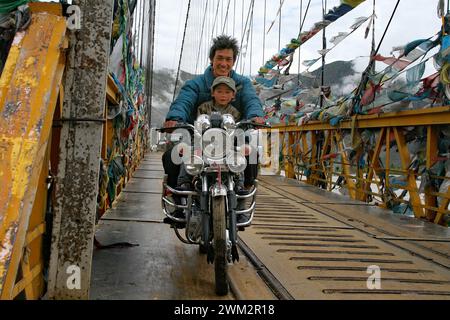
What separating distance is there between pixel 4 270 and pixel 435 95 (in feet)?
14.1

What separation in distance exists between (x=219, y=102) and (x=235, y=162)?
0.52m

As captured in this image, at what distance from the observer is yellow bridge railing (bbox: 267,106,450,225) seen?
14.4 feet

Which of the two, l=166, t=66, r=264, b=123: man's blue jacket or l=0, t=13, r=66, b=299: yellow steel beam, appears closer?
l=0, t=13, r=66, b=299: yellow steel beam

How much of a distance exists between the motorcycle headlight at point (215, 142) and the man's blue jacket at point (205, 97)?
40cm

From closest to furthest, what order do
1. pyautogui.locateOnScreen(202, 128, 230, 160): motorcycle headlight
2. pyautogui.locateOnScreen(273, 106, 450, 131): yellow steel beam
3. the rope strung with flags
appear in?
pyautogui.locateOnScreen(202, 128, 230, 160): motorcycle headlight
pyautogui.locateOnScreen(273, 106, 450, 131): yellow steel beam
the rope strung with flags

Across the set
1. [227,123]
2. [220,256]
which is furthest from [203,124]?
→ [220,256]

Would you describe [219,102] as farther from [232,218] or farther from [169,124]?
[232,218]

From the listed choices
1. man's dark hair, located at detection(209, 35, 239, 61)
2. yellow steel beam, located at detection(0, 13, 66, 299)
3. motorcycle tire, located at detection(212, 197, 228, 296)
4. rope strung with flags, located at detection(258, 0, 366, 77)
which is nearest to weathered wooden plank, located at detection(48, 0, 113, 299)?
yellow steel beam, located at detection(0, 13, 66, 299)

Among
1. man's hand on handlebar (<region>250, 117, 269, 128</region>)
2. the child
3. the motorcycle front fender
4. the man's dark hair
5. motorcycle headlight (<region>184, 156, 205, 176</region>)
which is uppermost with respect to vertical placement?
the man's dark hair

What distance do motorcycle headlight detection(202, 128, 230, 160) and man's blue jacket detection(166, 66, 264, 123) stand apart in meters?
0.40

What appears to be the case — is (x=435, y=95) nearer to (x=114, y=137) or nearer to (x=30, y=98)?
(x=114, y=137)

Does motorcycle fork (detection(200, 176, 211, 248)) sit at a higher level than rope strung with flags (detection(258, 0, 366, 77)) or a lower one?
lower

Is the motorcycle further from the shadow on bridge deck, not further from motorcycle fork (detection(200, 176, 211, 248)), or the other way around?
the shadow on bridge deck
